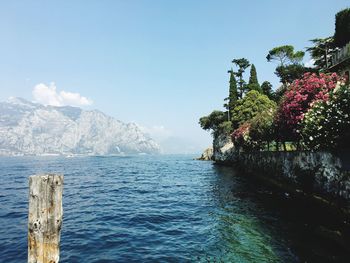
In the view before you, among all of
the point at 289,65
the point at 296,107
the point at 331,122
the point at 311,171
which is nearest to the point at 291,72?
the point at 289,65

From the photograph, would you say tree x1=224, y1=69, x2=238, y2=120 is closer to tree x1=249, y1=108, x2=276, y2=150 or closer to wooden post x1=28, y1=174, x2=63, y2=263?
tree x1=249, y1=108, x2=276, y2=150

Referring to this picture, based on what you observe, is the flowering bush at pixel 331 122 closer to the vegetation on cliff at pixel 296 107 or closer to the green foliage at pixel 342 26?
the vegetation on cliff at pixel 296 107

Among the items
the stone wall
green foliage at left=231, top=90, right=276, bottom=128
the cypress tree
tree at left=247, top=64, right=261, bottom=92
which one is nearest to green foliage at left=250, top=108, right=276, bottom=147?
the stone wall

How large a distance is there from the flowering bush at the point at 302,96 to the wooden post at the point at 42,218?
1761 centimetres

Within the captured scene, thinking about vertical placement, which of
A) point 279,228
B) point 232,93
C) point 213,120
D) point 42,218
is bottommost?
point 279,228

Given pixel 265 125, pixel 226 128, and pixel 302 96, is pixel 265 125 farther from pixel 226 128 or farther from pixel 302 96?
pixel 226 128

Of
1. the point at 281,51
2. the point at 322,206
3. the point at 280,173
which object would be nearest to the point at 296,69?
the point at 281,51

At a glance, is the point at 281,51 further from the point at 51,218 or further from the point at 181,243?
the point at 51,218

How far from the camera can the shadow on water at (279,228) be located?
34.0 ft

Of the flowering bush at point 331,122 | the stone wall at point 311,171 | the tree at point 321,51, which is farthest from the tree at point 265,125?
the tree at point 321,51

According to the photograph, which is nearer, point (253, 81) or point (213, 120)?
point (253, 81)

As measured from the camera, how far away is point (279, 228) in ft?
44.7

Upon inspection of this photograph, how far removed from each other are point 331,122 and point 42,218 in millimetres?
15198

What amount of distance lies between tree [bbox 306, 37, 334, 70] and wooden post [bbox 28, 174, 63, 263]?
56.3 meters
